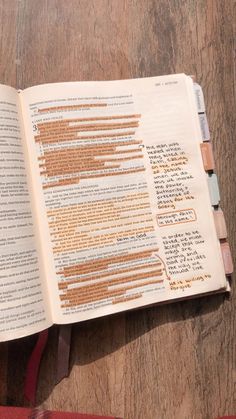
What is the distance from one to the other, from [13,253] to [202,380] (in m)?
0.30

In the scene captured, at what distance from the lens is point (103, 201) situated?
0.60 metres

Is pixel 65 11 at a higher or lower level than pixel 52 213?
higher

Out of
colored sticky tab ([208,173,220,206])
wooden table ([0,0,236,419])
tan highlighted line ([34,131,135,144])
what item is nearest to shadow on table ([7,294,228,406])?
wooden table ([0,0,236,419])

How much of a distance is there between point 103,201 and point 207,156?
16cm

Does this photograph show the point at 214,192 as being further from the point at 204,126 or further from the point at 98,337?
the point at 98,337

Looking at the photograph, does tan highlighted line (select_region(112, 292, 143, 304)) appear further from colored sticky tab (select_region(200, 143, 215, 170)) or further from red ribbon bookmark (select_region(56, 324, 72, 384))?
colored sticky tab (select_region(200, 143, 215, 170))

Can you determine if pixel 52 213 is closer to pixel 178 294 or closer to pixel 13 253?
pixel 13 253

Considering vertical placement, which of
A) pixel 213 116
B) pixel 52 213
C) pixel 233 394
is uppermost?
pixel 213 116

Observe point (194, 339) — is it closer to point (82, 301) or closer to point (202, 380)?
point (202, 380)

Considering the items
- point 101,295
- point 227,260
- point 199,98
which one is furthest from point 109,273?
point 199,98

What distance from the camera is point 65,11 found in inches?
25.9

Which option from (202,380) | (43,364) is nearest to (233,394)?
(202,380)

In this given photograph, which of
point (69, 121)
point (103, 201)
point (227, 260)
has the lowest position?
point (227, 260)

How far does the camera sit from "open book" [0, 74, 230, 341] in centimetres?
57
